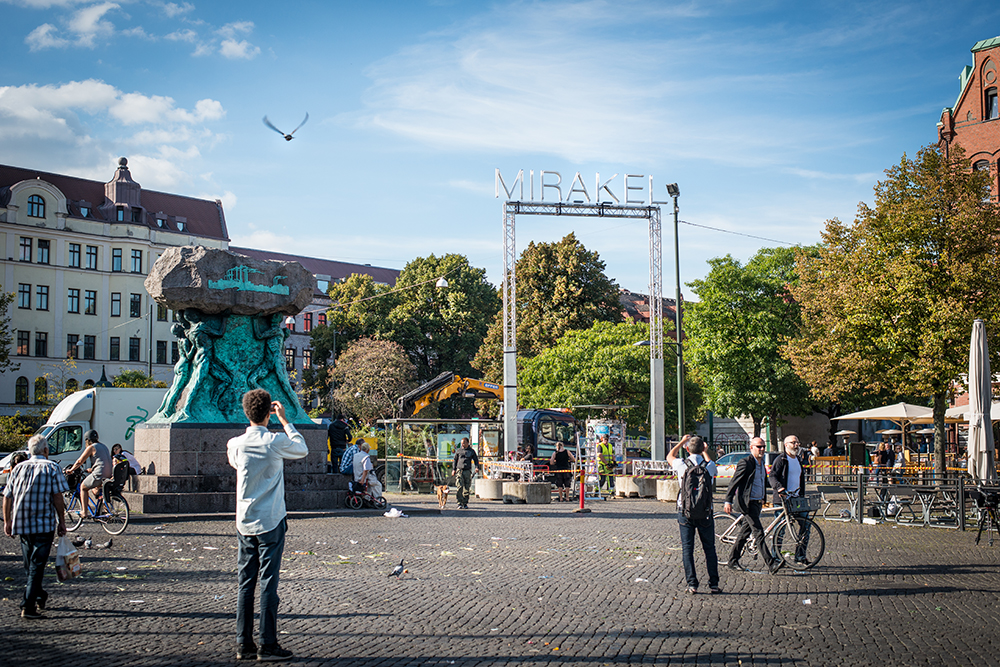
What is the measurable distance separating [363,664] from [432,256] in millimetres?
58987

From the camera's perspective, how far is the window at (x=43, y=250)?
204ft

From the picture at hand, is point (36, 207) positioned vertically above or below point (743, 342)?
above

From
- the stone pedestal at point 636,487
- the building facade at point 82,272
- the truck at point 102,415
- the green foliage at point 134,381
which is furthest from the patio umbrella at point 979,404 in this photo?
the building facade at point 82,272

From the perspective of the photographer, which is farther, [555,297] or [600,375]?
[555,297]

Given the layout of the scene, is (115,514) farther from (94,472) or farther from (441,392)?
(441,392)

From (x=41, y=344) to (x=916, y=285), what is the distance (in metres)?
56.3

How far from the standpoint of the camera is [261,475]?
21.8 ft

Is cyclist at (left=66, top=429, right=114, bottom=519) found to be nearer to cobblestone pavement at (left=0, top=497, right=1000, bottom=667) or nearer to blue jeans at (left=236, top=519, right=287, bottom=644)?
cobblestone pavement at (left=0, top=497, right=1000, bottom=667)

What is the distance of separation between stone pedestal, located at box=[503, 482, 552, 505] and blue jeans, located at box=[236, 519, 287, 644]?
1711cm

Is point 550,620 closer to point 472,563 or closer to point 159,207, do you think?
point 472,563

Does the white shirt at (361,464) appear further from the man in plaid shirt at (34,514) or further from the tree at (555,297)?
the tree at (555,297)

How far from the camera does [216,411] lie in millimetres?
19312

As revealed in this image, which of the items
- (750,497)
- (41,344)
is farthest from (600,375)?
(41,344)

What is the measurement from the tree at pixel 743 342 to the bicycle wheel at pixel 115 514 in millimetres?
32482
